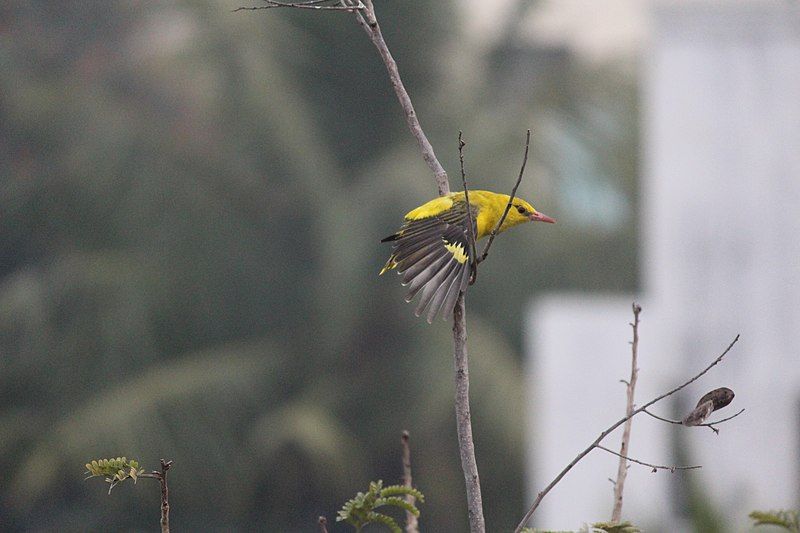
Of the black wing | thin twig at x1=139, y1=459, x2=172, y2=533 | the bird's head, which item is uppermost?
the bird's head

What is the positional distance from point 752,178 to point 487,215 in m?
5.23

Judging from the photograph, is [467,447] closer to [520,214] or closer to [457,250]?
[457,250]

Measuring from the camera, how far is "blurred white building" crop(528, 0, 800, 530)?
6305mm

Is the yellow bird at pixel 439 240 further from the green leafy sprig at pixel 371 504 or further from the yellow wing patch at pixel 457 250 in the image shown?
the green leafy sprig at pixel 371 504

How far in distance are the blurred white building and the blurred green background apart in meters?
3.18

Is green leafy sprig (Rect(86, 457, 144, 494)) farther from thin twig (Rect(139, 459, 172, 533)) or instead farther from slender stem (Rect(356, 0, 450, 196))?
slender stem (Rect(356, 0, 450, 196))

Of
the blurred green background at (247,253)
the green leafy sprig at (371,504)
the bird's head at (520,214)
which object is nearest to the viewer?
the green leafy sprig at (371,504)

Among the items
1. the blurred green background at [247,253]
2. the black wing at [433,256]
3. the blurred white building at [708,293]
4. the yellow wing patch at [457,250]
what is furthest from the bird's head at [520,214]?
the blurred green background at [247,253]

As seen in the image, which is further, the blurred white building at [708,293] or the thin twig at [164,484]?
the blurred white building at [708,293]

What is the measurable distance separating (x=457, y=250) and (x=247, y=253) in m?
9.25

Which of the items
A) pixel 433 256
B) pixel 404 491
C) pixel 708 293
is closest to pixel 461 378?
pixel 404 491

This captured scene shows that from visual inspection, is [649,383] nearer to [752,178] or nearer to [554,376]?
[554,376]

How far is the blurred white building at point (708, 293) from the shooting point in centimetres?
630

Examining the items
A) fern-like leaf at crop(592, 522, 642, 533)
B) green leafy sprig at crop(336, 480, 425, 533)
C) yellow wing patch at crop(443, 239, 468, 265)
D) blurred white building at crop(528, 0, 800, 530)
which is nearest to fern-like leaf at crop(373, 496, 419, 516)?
green leafy sprig at crop(336, 480, 425, 533)
